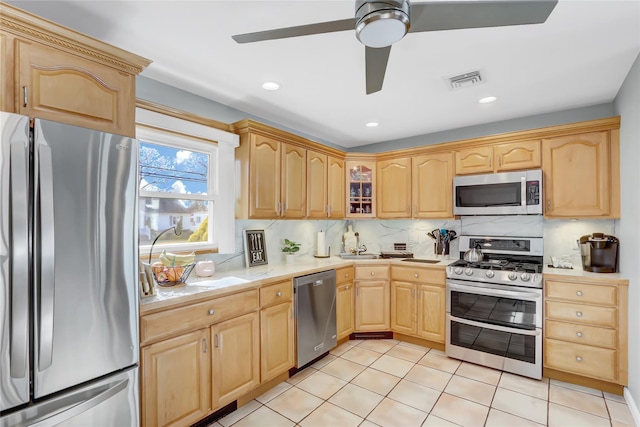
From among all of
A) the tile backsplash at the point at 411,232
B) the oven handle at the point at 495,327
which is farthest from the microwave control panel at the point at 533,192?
the oven handle at the point at 495,327

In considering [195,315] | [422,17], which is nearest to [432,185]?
[422,17]

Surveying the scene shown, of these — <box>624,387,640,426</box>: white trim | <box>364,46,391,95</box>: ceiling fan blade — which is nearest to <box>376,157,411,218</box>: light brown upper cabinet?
<box>364,46,391,95</box>: ceiling fan blade

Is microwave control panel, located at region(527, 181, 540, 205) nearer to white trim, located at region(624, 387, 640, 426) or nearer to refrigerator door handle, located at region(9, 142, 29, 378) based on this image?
white trim, located at region(624, 387, 640, 426)

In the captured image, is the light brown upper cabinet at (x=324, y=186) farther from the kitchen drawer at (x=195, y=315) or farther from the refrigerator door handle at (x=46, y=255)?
the refrigerator door handle at (x=46, y=255)

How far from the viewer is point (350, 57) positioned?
2.09 m

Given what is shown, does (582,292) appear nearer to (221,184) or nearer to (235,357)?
(235,357)

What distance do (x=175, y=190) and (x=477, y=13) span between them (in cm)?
236

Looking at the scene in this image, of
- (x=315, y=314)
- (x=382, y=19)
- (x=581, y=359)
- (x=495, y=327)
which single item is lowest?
(x=581, y=359)

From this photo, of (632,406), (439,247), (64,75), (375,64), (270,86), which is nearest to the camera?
(64,75)

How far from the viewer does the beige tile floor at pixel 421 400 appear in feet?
7.10

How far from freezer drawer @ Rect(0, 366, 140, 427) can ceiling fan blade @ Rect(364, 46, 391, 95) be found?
6.68 feet

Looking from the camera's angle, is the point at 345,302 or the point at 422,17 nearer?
the point at 422,17

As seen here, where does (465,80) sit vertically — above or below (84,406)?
above

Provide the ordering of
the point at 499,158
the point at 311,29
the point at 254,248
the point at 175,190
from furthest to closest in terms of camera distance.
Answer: the point at 499,158
the point at 254,248
the point at 175,190
the point at 311,29
